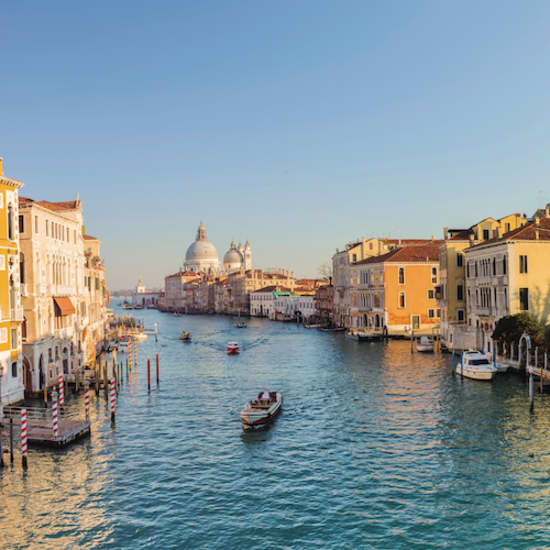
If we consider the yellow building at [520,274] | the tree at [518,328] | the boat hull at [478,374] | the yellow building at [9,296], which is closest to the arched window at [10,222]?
the yellow building at [9,296]

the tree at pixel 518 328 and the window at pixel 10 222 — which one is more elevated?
the window at pixel 10 222

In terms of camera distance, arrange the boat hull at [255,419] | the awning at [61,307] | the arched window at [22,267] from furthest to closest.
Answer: the awning at [61,307], the arched window at [22,267], the boat hull at [255,419]

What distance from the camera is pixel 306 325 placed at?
92375 millimetres

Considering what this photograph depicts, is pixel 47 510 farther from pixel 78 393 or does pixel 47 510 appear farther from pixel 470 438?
pixel 78 393

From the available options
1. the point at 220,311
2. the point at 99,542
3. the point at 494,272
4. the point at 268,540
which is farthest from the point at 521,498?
the point at 220,311

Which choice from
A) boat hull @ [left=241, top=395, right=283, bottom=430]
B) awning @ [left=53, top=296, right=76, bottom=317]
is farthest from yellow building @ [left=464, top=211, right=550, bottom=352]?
awning @ [left=53, top=296, right=76, bottom=317]

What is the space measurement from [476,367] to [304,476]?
1795 centimetres

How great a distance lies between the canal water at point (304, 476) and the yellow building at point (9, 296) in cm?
405

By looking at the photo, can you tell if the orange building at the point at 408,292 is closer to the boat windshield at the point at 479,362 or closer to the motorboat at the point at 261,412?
the boat windshield at the point at 479,362

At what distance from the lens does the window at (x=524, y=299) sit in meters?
34.4

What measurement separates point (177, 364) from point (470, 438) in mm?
30254

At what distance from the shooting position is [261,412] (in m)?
24.2

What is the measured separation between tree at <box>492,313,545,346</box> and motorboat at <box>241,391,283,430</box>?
14435mm

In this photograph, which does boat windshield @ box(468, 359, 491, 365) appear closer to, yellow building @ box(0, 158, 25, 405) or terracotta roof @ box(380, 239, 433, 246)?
yellow building @ box(0, 158, 25, 405)
